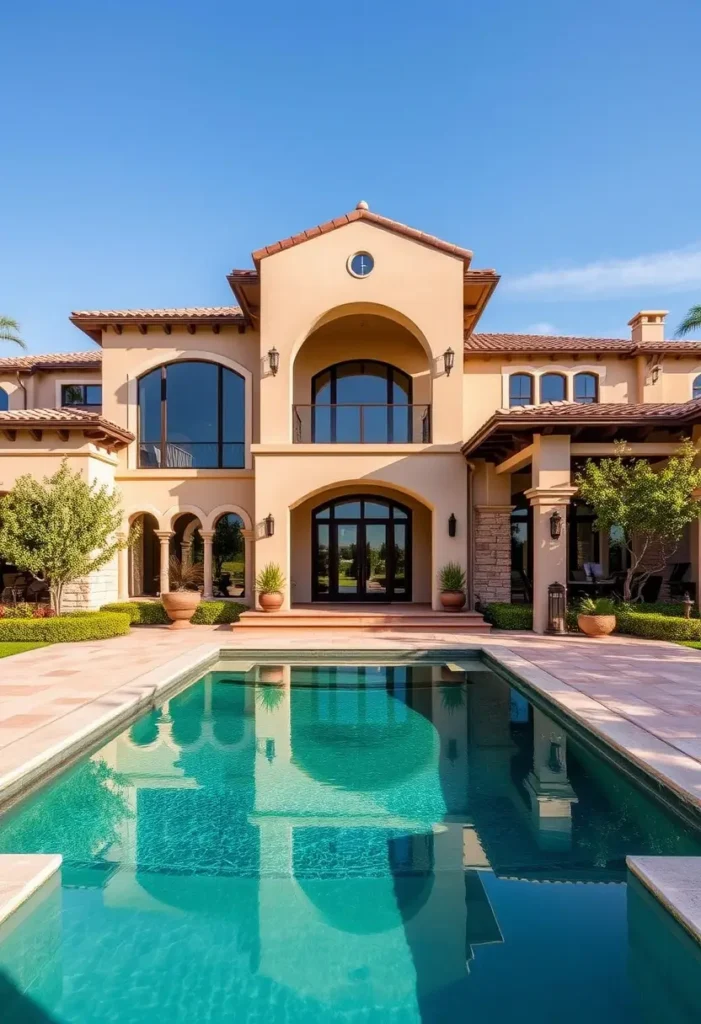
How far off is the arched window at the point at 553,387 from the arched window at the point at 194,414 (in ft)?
29.2

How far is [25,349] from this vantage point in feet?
79.8

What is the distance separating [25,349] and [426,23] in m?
19.1

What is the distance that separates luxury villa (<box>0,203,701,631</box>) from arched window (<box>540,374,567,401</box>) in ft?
0.14

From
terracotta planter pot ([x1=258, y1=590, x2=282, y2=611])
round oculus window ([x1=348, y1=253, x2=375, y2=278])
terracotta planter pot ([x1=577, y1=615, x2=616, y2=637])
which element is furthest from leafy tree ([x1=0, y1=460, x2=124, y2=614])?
terracotta planter pot ([x1=577, y1=615, x2=616, y2=637])

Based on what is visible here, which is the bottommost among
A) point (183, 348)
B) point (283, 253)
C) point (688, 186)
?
point (183, 348)

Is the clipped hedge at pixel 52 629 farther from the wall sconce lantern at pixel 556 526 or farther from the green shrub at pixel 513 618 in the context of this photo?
the wall sconce lantern at pixel 556 526

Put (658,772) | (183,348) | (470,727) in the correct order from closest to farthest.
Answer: (658,772), (470,727), (183,348)

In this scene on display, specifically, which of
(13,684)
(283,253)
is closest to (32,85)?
(283,253)

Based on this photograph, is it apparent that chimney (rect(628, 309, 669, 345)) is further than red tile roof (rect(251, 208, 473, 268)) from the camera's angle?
Yes

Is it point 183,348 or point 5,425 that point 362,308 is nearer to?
point 183,348

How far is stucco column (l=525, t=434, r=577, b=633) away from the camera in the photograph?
45.2ft

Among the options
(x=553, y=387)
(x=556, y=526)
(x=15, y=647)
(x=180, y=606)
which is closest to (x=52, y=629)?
(x=15, y=647)

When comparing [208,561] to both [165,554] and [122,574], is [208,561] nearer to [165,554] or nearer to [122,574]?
[165,554]

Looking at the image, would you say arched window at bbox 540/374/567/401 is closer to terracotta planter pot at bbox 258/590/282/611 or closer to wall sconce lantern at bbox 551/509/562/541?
wall sconce lantern at bbox 551/509/562/541
